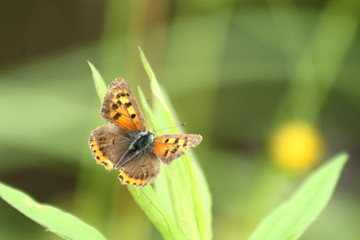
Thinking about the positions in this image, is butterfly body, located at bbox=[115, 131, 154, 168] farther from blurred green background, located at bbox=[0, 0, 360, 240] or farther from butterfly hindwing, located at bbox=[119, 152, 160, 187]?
blurred green background, located at bbox=[0, 0, 360, 240]

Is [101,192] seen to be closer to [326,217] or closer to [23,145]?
[23,145]

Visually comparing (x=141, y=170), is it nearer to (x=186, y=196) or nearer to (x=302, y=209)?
(x=186, y=196)

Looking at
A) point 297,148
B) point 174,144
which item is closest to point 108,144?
point 174,144

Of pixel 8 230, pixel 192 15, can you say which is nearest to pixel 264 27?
pixel 192 15

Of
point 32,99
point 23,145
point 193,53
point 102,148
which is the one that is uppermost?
point 193,53

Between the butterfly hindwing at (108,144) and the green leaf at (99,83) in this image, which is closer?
the green leaf at (99,83)

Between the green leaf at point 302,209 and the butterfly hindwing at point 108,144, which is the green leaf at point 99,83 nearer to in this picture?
the butterfly hindwing at point 108,144

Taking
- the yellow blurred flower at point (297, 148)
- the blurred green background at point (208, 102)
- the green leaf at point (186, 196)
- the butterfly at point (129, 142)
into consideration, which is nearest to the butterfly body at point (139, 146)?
the butterfly at point (129, 142)
